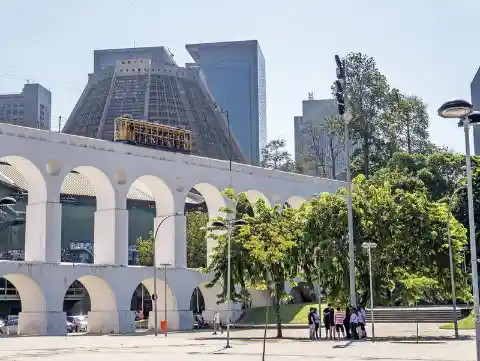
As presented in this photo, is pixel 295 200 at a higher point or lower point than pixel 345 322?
higher

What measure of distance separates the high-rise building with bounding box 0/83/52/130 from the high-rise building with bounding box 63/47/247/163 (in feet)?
14.6

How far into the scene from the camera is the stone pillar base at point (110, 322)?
44969mm

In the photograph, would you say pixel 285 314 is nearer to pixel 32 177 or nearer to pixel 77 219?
pixel 32 177

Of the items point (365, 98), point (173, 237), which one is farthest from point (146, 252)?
point (365, 98)

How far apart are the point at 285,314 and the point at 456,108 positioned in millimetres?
39222

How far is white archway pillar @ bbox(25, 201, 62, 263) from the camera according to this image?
1652 inches

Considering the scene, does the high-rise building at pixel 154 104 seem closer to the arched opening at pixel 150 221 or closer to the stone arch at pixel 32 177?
the arched opening at pixel 150 221

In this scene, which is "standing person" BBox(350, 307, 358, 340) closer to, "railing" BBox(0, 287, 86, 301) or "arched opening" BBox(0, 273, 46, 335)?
"arched opening" BBox(0, 273, 46, 335)

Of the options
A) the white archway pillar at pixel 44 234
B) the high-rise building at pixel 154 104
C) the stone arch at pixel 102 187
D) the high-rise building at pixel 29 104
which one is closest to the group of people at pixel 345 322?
the white archway pillar at pixel 44 234

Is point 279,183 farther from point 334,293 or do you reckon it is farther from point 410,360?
point 410,360

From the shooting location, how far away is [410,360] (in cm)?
2097

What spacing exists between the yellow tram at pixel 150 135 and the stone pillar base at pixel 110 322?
11.0 meters

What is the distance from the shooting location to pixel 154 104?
115750mm

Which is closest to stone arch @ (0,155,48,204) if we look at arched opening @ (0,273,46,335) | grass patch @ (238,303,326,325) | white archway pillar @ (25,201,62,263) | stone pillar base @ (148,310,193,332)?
white archway pillar @ (25,201,62,263)
